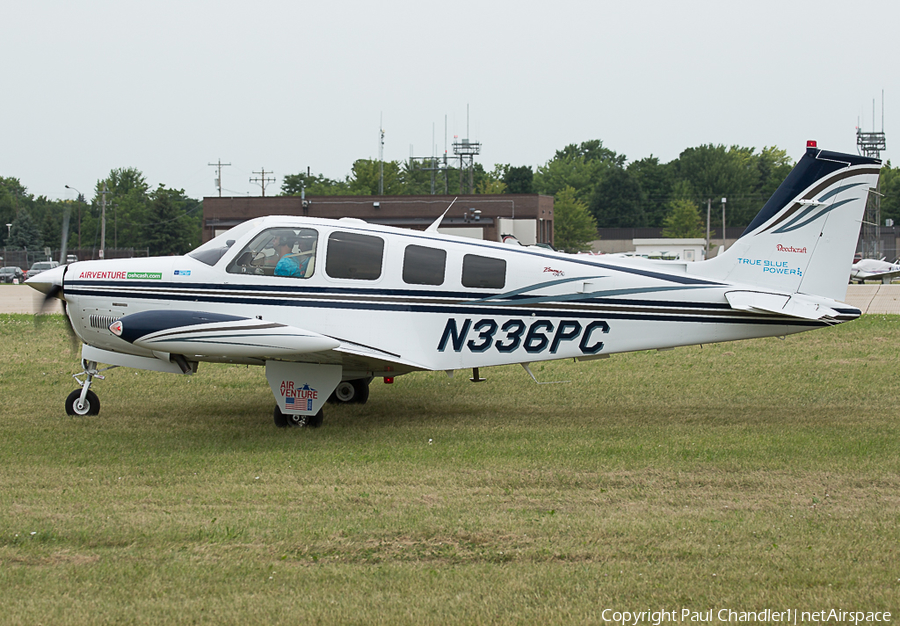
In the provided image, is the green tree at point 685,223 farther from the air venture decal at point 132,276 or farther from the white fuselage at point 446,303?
the air venture decal at point 132,276

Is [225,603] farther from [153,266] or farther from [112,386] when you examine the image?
[112,386]

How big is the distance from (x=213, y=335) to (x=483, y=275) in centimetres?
312

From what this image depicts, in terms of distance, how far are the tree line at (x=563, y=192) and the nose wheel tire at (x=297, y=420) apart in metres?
71.6

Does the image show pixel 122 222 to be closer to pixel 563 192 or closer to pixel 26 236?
pixel 26 236

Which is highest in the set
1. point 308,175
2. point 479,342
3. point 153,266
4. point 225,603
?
point 308,175

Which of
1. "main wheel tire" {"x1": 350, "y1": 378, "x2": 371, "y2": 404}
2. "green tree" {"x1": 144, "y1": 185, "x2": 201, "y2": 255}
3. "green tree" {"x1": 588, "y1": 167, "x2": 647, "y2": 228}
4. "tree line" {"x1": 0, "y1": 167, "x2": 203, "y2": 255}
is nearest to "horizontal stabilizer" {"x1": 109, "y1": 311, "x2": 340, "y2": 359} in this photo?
"main wheel tire" {"x1": 350, "y1": 378, "x2": 371, "y2": 404}

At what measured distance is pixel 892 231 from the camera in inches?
3573

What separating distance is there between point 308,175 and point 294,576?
108 m

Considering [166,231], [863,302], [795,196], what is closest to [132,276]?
[795,196]

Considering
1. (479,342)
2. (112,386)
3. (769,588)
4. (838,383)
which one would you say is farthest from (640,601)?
(112,386)

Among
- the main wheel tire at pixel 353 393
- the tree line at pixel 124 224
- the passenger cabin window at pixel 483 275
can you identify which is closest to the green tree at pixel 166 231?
the tree line at pixel 124 224

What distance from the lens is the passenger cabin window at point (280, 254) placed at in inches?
376

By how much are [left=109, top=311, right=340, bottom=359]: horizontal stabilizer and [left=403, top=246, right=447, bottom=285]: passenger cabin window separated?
1.38m

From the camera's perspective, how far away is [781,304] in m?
9.41
